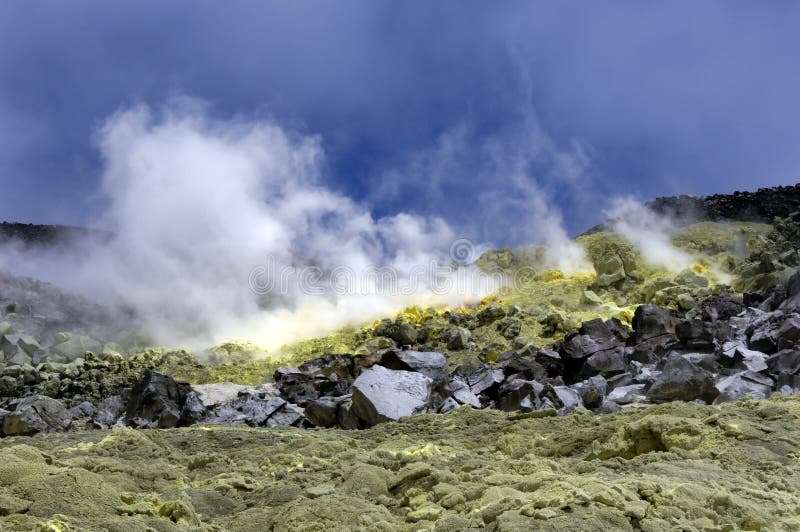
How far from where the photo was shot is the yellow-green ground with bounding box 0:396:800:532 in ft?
12.7

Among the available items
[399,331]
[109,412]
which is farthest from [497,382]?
[399,331]

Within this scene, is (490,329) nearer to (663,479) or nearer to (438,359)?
(438,359)

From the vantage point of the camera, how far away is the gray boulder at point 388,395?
9070 mm

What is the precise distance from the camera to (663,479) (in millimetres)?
4402

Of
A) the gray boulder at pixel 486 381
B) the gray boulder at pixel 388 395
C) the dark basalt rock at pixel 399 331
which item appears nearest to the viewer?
the gray boulder at pixel 388 395

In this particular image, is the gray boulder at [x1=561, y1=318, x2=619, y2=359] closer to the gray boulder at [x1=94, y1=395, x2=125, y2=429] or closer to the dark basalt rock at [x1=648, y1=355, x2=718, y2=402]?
the dark basalt rock at [x1=648, y1=355, x2=718, y2=402]

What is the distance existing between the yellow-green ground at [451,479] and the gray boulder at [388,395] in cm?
126

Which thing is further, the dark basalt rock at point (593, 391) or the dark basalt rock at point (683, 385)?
the dark basalt rock at point (593, 391)

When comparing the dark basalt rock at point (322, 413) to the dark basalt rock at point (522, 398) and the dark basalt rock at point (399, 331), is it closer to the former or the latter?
the dark basalt rock at point (522, 398)

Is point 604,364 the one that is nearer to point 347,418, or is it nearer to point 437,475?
point 347,418

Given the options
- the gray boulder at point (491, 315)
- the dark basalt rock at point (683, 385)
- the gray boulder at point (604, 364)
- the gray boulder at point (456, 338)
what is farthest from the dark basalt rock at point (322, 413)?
the gray boulder at point (491, 315)

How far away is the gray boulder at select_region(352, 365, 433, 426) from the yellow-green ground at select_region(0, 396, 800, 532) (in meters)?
1.26

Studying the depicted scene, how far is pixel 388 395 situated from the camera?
9.48 metres

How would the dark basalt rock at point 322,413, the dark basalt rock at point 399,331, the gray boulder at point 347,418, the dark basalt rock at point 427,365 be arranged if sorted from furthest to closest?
the dark basalt rock at point 399,331 < the dark basalt rock at point 427,365 < the dark basalt rock at point 322,413 < the gray boulder at point 347,418
